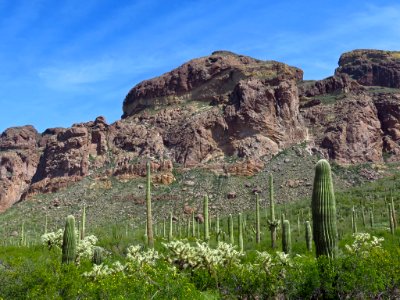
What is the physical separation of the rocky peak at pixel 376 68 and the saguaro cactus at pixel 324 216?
10611 cm

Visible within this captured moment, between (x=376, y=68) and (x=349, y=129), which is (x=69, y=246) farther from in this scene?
(x=376, y=68)

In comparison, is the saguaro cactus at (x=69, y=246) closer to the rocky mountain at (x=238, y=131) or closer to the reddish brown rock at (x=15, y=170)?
the rocky mountain at (x=238, y=131)

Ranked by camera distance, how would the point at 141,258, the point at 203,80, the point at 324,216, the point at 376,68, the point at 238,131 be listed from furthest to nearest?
1. the point at 376,68
2. the point at 203,80
3. the point at 238,131
4. the point at 141,258
5. the point at 324,216

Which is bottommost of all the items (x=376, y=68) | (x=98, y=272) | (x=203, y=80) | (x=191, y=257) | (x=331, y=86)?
(x=98, y=272)

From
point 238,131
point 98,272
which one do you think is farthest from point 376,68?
point 98,272

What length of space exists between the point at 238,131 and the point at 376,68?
6204 cm

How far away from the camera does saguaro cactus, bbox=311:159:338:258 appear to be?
43.3 ft

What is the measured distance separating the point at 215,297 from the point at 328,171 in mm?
5007

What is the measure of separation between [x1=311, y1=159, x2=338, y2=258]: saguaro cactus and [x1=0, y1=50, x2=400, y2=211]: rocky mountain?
6142 centimetres

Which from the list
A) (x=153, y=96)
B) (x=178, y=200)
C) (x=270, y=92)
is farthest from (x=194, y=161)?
(x=153, y=96)

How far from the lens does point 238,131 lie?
84562 millimetres

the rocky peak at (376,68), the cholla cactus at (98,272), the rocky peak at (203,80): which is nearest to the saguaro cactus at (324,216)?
the cholla cactus at (98,272)

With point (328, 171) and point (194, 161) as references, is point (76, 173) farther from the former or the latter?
point (328, 171)

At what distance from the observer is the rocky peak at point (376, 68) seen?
4798 inches
